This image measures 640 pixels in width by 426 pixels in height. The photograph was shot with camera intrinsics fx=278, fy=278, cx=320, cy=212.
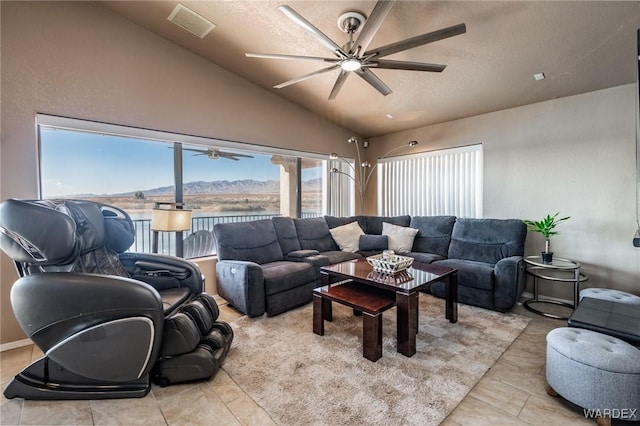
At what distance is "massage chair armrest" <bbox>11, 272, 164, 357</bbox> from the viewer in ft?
5.37

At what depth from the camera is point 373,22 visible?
174 cm

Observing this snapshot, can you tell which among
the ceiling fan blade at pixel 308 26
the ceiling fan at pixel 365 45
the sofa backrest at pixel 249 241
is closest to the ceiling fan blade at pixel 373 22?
the ceiling fan at pixel 365 45

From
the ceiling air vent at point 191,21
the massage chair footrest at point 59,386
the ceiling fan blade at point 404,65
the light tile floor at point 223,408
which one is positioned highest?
the ceiling air vent at point 191,21

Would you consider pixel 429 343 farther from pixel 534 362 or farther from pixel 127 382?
pixel 127 382

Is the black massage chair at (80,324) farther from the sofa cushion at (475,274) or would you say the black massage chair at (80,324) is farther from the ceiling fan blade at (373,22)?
the sofa cushion at (475,274)

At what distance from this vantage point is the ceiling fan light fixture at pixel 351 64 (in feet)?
6.95

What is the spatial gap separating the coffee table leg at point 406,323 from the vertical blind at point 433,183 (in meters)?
2.64

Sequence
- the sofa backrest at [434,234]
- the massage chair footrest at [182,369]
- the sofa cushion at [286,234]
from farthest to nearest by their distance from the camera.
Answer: the sofa backrest at [434,234] < the sofa cushion at [286,234] < the massage chair footrest at [182,369]

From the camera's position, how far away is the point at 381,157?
17.7ft

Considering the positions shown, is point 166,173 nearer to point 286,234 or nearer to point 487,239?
point 286,234

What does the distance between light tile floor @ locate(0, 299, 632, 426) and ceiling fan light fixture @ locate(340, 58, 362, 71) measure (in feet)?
7.97

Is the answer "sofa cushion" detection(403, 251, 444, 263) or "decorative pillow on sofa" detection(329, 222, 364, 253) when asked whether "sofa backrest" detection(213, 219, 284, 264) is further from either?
"sofa cushion" detection(403, 251, 444, 263)

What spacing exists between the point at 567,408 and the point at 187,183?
4059 mm

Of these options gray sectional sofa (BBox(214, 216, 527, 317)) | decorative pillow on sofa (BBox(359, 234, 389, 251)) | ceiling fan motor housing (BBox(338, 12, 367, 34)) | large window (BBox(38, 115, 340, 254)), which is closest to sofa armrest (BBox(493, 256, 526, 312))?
gray sectional sofa (BBox(214, 216, 527, 317))
